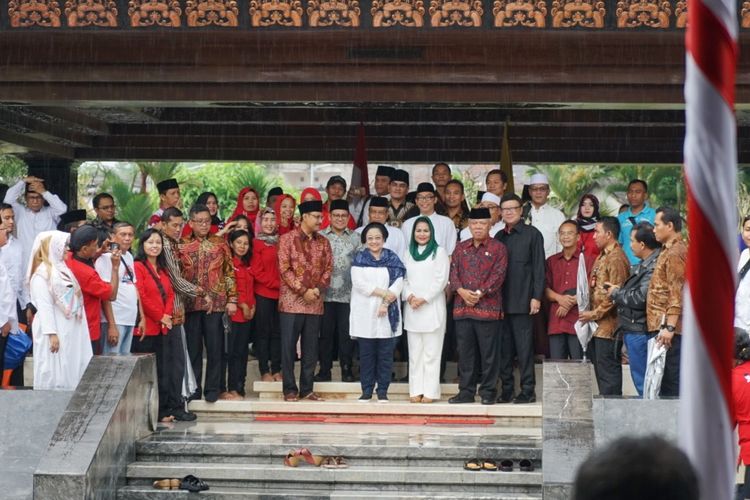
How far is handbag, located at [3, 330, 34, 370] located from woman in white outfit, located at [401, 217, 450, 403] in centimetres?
336

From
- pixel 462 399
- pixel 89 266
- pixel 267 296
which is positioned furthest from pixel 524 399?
pixel 89 266

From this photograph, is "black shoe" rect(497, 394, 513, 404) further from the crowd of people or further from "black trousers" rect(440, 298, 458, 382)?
"black trousers" rect(440, 298, 458, 382)

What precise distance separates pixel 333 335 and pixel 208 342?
Result: 1.27 meters

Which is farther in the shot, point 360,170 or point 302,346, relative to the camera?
point 360,170

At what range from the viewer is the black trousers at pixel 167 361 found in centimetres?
1128

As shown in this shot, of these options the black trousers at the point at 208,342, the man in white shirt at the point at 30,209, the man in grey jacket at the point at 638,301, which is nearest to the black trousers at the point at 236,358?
the black trousers at the point at 208,342

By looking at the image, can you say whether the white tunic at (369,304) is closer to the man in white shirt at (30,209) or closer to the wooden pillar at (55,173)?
the man in white shirt at (30,209)

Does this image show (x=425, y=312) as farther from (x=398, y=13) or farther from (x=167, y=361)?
(x=398, y=13)

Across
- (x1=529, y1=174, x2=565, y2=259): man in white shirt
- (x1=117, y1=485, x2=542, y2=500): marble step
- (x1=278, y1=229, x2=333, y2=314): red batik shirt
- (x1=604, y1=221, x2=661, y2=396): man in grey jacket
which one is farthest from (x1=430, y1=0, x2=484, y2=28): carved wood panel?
(x1=117, y1=485, x2=542, y2=500): marble step

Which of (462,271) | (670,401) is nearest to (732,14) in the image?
(670,401)

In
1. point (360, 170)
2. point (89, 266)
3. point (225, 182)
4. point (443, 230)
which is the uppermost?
point (225, 182)

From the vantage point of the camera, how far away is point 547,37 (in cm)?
1162

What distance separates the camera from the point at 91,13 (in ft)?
38.1

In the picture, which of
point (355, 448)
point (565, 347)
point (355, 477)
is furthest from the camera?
point (565, 347)
